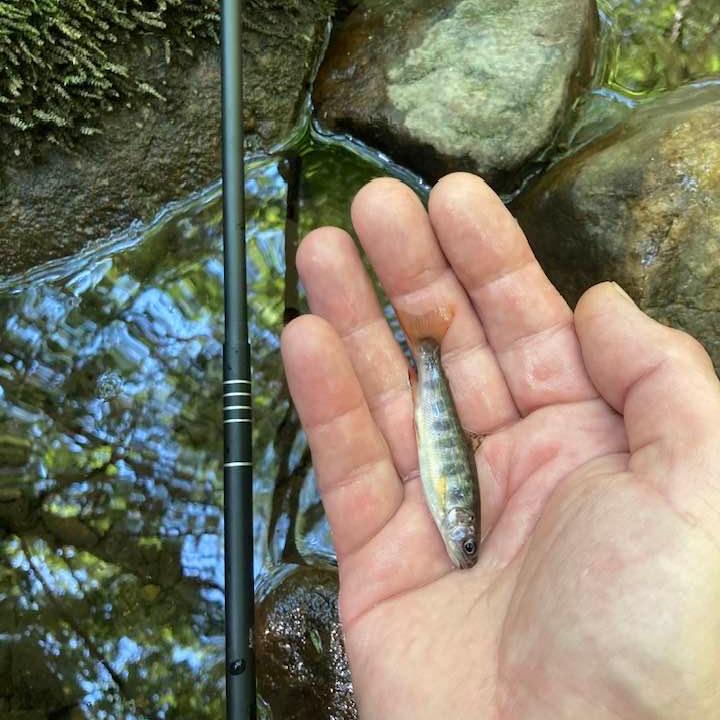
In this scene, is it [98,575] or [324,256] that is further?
[98,575]

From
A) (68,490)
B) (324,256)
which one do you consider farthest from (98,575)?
(324,256)

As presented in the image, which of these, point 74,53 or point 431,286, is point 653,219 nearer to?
point 431,286

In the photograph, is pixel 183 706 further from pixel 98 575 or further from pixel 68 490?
pixel 68 490

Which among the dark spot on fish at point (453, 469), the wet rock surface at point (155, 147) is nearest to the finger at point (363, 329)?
the dark spot on fish at point (453, 469)

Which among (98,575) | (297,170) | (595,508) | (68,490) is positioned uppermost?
(297,170)

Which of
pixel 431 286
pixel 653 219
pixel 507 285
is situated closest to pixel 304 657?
pixel 431 286

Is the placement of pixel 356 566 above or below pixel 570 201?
below

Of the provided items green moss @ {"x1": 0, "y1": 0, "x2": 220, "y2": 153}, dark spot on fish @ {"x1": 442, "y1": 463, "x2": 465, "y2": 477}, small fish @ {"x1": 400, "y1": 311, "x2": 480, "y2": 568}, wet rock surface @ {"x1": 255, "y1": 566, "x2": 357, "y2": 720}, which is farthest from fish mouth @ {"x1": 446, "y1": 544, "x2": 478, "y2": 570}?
green moss @ {"x1": 0, "y1": 0, "x2": 220, "y2": 153}
